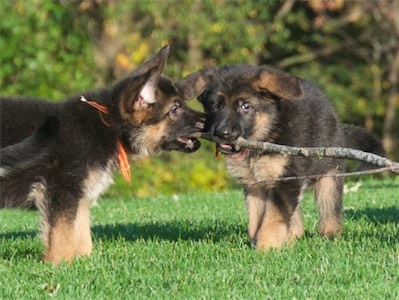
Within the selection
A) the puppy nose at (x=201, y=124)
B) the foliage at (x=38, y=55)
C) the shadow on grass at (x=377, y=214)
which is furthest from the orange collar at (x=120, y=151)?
the foliage at (x=38, y=55)

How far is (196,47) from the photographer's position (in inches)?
792

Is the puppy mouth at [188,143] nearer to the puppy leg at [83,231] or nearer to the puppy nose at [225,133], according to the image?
the puppy nose at [225,133]

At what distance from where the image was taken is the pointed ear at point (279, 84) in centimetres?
750

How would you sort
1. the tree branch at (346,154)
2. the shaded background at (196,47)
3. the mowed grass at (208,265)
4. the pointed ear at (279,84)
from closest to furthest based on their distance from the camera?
the mowed grass at (208,265), the tree branch at (346,154), the pointed ear at (279,84), the shaded background at (196,47)

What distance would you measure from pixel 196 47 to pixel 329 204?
12.4m

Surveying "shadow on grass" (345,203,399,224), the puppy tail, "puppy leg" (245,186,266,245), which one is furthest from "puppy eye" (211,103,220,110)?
"shadow on grass" (345,203,399,224)

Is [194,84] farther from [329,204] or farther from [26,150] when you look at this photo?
[26,150]

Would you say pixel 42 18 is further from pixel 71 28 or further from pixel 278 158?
pixel 278 158

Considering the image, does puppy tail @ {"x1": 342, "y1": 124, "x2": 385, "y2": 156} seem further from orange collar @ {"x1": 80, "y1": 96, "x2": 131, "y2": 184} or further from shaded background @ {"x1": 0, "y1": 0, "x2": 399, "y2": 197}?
shaded background @ {"x1": 0, "y1": 0, "x2": 399, "y2": 197}

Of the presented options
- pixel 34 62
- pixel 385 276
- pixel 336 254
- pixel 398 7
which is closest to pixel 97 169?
pixel 336 254

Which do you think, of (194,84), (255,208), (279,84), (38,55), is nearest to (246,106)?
(279,84)

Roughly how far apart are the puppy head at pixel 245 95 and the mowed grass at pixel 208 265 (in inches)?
36.1

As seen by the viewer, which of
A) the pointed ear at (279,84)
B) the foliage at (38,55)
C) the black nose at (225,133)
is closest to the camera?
the black nose at (225,133)

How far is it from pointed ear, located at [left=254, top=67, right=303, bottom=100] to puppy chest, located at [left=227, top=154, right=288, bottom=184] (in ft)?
1.57
